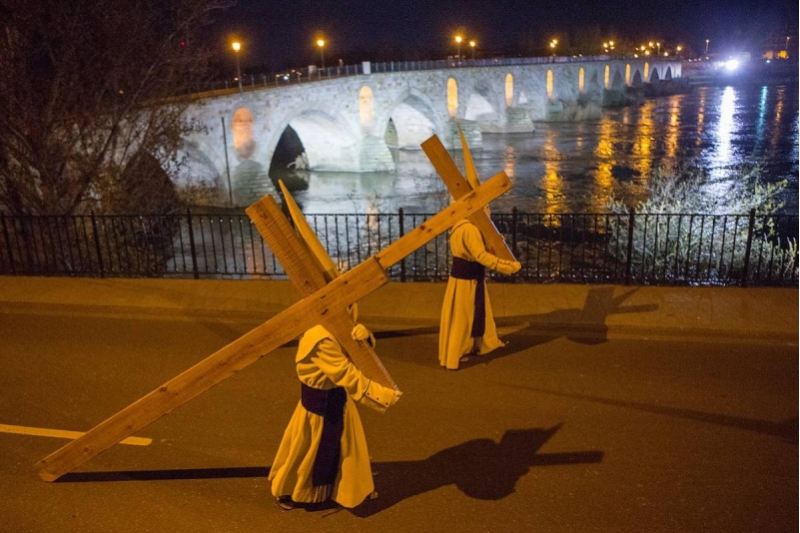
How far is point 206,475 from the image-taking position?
14.8ft

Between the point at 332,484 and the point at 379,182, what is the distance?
37669 millimetres

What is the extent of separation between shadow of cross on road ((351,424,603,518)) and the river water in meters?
22.2

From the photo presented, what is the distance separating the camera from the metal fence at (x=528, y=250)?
9.54 metres

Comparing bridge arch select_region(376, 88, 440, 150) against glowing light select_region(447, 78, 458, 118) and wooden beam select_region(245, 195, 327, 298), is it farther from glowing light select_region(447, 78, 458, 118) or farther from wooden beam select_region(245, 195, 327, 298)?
wooden beam select_region(245, 195, 327, 298)

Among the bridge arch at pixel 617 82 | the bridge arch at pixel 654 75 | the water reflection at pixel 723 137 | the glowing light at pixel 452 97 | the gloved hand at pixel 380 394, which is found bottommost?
the water reflection at pixel 723 137

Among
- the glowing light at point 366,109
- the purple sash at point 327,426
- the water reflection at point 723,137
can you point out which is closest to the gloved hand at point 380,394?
the purple sash at point 327,426

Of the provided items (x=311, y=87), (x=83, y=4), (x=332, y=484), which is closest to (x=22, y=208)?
(x=83, y=4)

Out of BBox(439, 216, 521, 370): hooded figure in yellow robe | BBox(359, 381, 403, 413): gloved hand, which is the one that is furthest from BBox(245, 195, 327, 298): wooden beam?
BBox(439, 216, 521, 370): hooded figure in yellow robe

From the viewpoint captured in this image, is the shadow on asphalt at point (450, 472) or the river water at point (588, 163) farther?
the river water at point (588, 163)

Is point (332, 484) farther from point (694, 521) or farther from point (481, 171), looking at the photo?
point (481, 171)

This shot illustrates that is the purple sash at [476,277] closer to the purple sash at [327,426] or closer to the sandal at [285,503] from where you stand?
the purple sash at [327,426]

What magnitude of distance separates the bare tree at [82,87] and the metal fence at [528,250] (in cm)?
92

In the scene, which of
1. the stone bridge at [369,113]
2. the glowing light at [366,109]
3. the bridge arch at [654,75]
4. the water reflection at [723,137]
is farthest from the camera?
the bridge arch at [654,75]

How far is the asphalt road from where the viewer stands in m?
4.05
